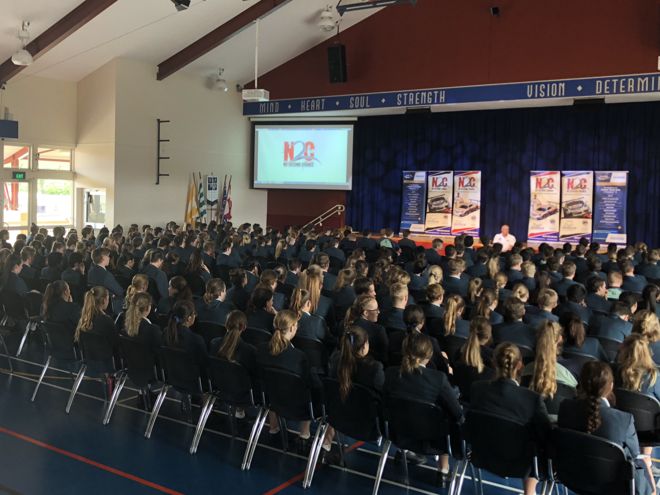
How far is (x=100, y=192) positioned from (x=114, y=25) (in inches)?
183

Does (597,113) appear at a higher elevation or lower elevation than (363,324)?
higher

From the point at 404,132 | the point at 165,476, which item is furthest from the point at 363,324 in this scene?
the point at 404,132

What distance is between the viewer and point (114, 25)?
1538 cm

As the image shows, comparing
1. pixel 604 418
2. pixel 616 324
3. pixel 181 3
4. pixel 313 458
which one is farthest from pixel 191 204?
pixel 604 418

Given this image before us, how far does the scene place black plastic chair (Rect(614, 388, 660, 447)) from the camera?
15.8ft

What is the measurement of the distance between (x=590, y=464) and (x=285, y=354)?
245 centimetres

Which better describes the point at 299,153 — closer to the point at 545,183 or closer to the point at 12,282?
the point at 545,183

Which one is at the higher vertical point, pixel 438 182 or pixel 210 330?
pixel 438 182

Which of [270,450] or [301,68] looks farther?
[301,68]

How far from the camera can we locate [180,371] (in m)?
5.93

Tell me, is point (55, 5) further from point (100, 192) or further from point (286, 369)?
point (286, 369)

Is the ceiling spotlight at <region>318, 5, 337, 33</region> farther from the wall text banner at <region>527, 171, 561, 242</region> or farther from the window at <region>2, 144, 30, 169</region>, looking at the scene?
the window at <region>2, 144, 30, 169</region>

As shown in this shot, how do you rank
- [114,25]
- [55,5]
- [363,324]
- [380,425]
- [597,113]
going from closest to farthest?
[380,425] < [363,324] < [55,5] < [114,25] < [597,113]

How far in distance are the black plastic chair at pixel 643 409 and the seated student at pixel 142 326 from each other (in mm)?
3963
